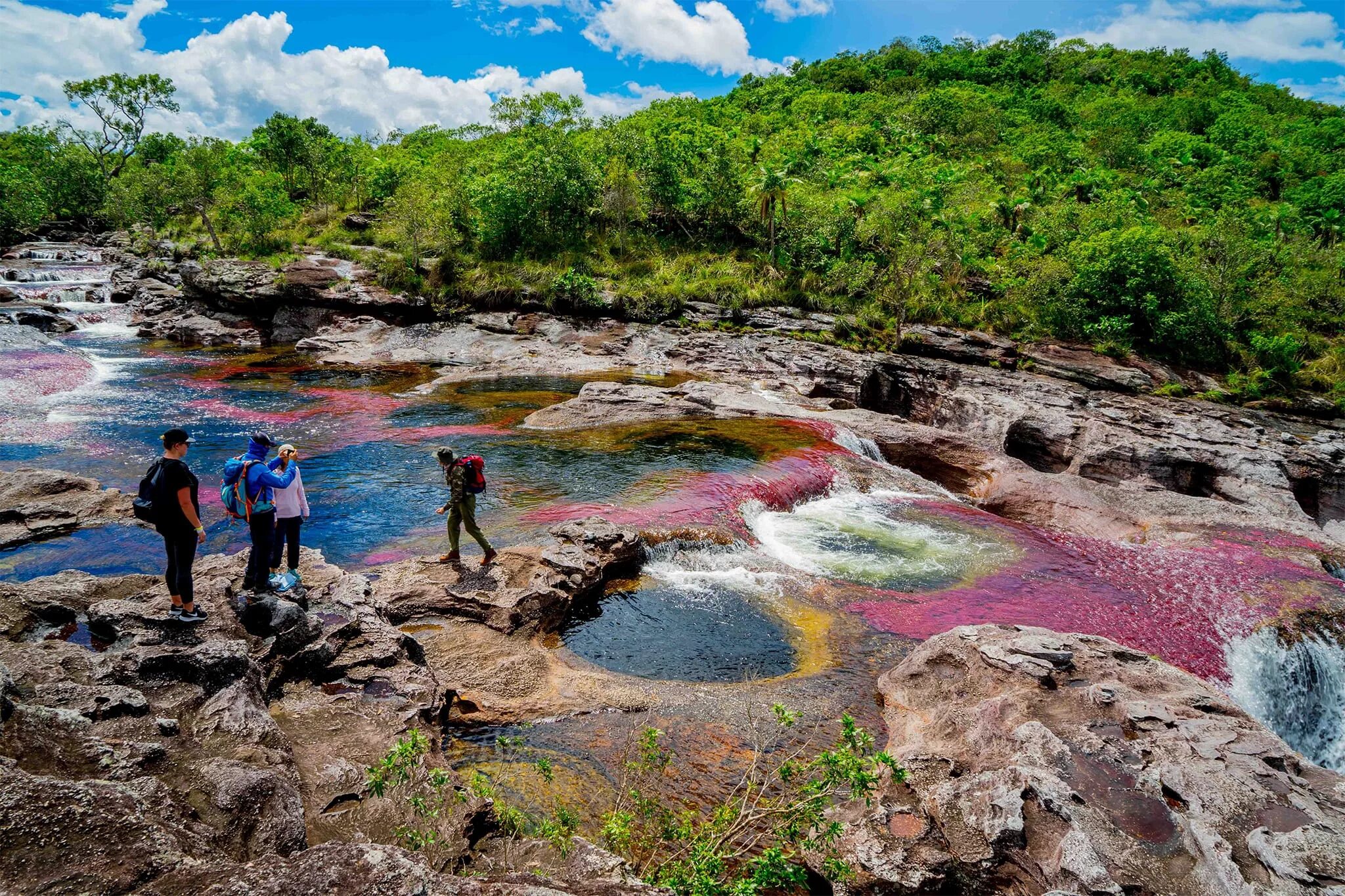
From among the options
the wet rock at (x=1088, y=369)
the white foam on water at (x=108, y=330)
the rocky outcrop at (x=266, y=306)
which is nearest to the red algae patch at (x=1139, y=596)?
the wet rock at (x=1088, y=369)

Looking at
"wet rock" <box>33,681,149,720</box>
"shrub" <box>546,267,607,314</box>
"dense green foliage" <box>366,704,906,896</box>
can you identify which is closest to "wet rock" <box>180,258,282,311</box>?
"shrub" <box>546,267,607,314</box>

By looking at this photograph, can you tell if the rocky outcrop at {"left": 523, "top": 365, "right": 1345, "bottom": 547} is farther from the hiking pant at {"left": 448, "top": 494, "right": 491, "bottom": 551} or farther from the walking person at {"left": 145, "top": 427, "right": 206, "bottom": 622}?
the walking person at {"left": 145, "top": 427, "right": 206, "bottom": 622}

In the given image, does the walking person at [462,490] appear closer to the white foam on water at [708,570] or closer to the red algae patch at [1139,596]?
the white foam on water at [708,570]

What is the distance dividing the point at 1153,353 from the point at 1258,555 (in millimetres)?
19722

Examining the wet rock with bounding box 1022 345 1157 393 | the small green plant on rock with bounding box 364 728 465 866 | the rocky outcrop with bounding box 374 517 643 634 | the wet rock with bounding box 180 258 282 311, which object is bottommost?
the rocky outcrop with bounding box 374 517 643 634

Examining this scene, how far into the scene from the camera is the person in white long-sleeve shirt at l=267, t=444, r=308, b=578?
948 centimetres

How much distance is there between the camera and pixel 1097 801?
662cm

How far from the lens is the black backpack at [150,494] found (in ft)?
25.3

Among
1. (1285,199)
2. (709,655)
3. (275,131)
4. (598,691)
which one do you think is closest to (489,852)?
(598,691)

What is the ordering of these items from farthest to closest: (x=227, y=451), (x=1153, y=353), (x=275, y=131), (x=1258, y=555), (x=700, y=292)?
1. (x=275, y=131)
2. (x=700, y=292)
3. (x=1153, y=353)
4. (x=227, y=451)
5. (x=1258, y=555)

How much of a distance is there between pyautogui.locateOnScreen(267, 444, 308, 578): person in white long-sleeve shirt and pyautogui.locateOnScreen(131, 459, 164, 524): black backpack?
1.66m

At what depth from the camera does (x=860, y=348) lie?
3316 cm

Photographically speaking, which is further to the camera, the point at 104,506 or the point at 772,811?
the point at 104,506

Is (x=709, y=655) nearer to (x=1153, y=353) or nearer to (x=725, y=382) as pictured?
(x=725, y=382)
